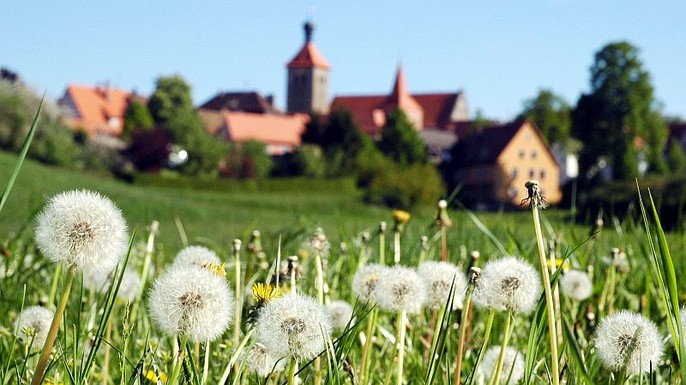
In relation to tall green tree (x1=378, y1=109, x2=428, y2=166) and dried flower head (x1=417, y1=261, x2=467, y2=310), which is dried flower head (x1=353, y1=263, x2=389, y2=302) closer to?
dried flower head (x1=417, y1=261, x2=467, y2=310)

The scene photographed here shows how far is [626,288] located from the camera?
389 centimetres

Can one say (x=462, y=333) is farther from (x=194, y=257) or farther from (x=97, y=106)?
(x=97, y=106)

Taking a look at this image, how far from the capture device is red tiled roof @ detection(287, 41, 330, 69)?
121625 millimetres

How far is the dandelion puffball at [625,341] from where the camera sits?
1490 mm

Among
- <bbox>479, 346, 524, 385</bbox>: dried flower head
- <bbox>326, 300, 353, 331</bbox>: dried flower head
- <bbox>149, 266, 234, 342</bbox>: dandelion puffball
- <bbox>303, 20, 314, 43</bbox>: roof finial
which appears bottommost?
<bbox>479, 346, 524, 385</bbox>: dried flower head

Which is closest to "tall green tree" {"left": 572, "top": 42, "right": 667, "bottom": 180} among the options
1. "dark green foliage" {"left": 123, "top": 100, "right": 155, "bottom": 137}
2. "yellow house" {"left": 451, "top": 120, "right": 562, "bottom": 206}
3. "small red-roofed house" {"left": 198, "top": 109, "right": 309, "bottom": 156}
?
"yellow house" {"left": 451, "top": 120, "right": 562, "bottom": 206}

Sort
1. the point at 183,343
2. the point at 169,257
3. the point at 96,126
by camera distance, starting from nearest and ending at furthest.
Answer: the point at 183,343 < the point at 169,257 < the point at 96,126

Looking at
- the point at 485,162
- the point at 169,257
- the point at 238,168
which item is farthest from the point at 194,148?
the point at 169,257

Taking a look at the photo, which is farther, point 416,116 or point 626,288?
point 416,116

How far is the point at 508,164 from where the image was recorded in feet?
247

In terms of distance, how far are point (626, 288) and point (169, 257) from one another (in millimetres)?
2398

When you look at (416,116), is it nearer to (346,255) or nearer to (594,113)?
(594,113)

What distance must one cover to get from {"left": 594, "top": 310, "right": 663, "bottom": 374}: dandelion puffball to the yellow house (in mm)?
69976

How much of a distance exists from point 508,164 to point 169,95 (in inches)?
1435
